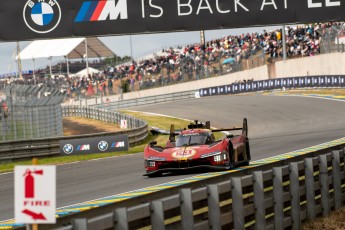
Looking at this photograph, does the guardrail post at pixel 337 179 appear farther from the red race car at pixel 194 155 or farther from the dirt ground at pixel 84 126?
the dirt ground at pixel 84 126

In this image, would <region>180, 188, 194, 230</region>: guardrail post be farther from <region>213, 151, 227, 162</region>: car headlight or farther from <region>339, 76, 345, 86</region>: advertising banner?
<region>339, 76, 345, 86</region>: advertising banner

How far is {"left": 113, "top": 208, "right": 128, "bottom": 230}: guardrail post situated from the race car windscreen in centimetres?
1281

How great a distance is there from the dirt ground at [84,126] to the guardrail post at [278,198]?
35043mm

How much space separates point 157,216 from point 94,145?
2491cm

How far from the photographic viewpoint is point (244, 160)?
69.5 feet

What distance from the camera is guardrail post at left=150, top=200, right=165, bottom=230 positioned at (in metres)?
8.03

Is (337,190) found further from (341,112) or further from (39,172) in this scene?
(341,112)

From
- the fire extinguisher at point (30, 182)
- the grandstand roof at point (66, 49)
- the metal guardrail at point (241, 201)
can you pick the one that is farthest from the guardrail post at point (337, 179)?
the grandstand roof at point (66, 49)

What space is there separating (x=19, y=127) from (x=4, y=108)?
157cm

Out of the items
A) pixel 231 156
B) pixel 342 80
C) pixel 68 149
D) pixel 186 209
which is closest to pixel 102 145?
pixel 68 149

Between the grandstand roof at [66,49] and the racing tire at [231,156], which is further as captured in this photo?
the grandstand roof at [66,49]

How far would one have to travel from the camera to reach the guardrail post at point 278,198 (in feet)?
35.5

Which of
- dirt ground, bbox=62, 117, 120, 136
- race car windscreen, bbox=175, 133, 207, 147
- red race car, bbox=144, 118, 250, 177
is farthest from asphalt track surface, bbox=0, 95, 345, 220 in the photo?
dirt ground, bbox=62, 117, 120, 136

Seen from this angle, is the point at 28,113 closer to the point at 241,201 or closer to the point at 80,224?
the point at 241,201
